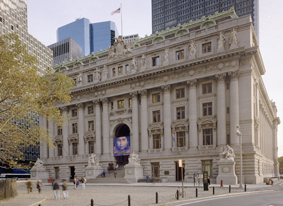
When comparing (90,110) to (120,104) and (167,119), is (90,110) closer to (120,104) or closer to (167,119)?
(120,104)

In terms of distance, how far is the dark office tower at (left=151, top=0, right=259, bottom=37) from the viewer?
464ft

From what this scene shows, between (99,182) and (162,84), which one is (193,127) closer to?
(162,84)

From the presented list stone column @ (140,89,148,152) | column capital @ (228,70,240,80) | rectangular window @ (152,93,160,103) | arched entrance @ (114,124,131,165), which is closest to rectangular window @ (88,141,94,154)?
arched entrance @ (114,124,131,165)

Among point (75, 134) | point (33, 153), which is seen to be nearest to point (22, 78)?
point (75, 134)

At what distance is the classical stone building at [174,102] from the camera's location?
4419 centimetres

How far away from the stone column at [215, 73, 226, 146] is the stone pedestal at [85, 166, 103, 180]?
22926 millimetres

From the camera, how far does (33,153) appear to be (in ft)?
363

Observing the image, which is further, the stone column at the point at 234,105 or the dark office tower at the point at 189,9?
the dark office tower at the point at 189,9

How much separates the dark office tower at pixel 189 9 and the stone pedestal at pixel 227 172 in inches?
4514

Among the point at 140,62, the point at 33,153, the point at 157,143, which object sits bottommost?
the point at 33,153

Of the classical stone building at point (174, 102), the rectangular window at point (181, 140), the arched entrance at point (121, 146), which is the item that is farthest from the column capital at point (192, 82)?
the arched entrance at point (121, 146)

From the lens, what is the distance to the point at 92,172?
53312 millimetres

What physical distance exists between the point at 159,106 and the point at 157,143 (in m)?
6.55

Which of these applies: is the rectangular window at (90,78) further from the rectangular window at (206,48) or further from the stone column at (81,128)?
the rectangular window at (206,48)
